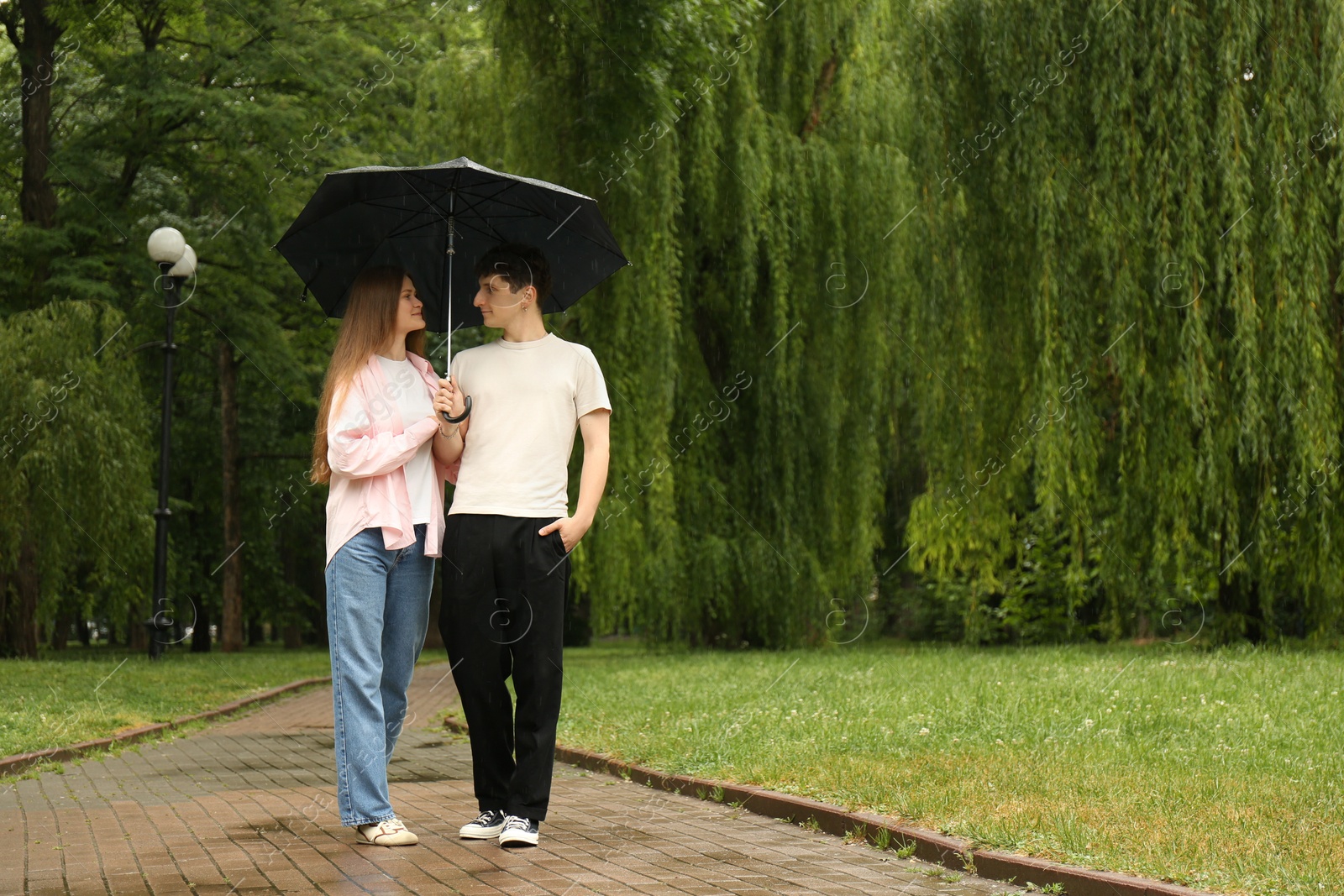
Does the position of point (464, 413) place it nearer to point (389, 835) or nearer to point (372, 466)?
point (372, 466)

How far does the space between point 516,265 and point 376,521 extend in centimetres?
111

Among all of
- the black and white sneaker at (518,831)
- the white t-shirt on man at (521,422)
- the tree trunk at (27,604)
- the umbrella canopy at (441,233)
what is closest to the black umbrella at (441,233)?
the umbrella canopy at (441,233)

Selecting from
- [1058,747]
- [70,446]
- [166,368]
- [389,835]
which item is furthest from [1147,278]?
[70,446]

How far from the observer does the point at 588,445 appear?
521cm

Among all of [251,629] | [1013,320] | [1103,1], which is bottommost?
[251,629]

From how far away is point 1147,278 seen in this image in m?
13.2

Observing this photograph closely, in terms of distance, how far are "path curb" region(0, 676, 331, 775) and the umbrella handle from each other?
14.2 ft

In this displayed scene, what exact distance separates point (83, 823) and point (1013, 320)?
11061 mm

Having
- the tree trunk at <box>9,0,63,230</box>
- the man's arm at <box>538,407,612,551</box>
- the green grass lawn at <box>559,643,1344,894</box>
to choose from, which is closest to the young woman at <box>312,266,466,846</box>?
the man's arm at <box>538,407,612,551</box>

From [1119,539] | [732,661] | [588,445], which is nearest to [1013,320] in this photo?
[1119,539]

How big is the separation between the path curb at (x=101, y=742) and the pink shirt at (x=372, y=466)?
3.88 metres

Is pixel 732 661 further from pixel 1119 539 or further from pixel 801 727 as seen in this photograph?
pixel 801 727

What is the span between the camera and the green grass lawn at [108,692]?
30.6 feet

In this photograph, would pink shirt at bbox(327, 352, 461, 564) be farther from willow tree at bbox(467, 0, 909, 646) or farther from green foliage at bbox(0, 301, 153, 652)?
green foliage at bbox(0, 301, 153, 652)
